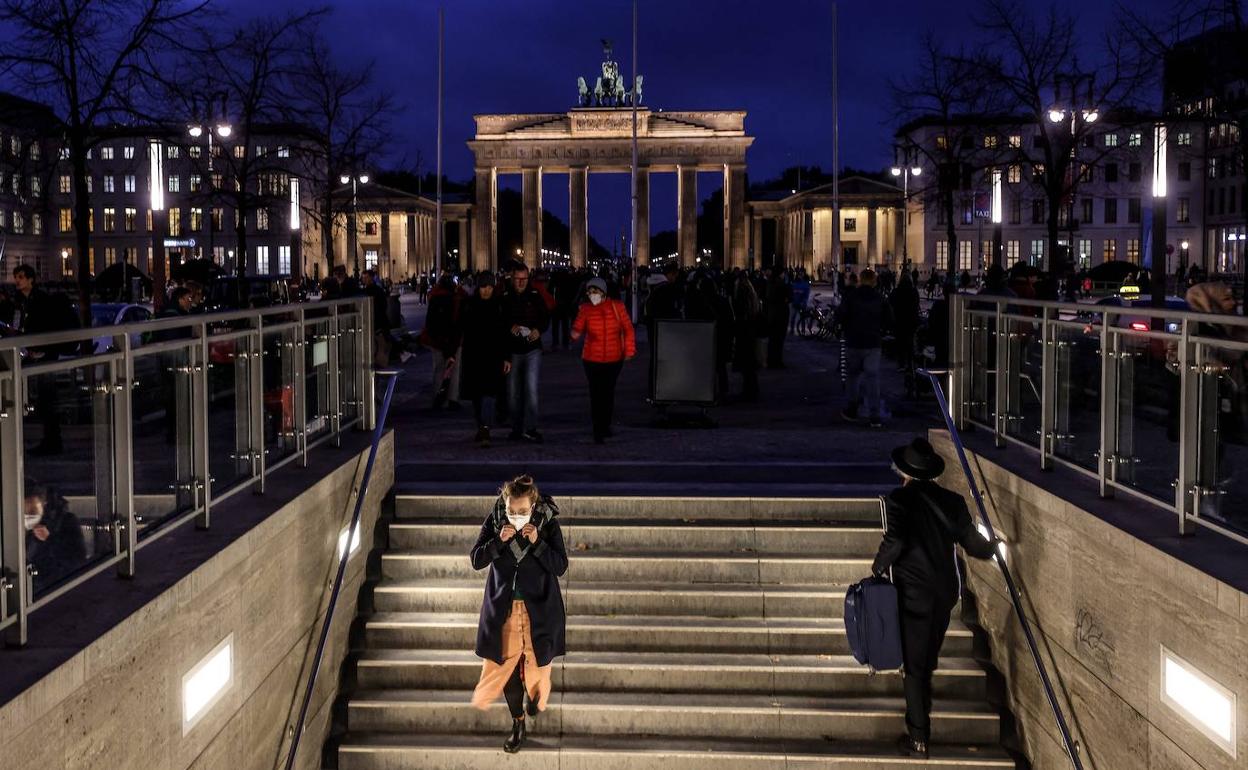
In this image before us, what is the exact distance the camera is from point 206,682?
6797 mm

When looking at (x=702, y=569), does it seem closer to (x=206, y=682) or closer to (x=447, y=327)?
(x=206, y=682)


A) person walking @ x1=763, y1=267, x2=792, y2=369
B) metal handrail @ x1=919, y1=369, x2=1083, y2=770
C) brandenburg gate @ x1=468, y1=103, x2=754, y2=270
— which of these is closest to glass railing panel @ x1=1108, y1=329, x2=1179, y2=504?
metal handrail @ x1=919, y1=369, x2=1083, y2=770

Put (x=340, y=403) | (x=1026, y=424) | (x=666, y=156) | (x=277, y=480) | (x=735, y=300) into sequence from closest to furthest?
(x=277, y=480)
(x=1026, y=424)
(x=340, y=403)
(x=735, y=300)
(x=666, y=156)

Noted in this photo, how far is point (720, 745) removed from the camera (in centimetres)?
842

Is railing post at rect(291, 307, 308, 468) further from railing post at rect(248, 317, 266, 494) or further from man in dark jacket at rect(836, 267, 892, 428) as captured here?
man in dark jacket at rect(836, 267, 892, 428)

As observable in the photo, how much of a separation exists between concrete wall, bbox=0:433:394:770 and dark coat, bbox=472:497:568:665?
120 centimetres

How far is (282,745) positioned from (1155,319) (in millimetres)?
5498

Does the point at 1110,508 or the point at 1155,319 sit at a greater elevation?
the point at 1155,319

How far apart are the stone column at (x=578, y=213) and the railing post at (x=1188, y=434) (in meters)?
102

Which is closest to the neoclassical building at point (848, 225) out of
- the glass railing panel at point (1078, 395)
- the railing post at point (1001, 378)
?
the railing post at point (1001, 378)

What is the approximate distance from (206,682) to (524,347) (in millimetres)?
7740

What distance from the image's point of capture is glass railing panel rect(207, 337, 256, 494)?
25.2ft

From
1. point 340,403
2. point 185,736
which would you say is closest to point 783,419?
point 340,403

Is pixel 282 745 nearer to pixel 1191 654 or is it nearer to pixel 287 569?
pixel 287 569
